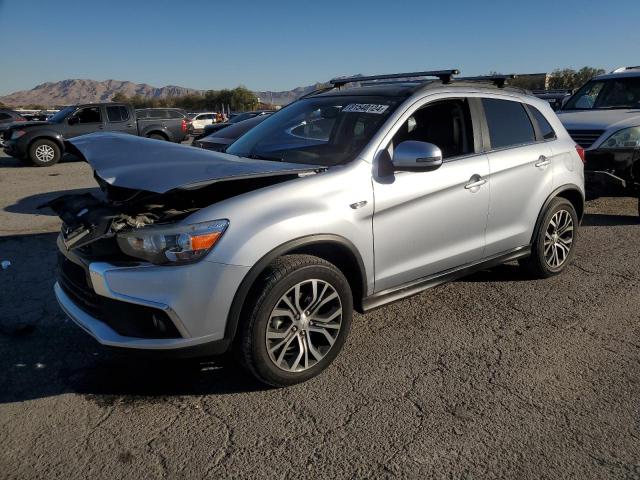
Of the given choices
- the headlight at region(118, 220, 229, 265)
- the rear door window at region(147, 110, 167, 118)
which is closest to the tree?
the rear door window at region(147, 110, 167, 118)

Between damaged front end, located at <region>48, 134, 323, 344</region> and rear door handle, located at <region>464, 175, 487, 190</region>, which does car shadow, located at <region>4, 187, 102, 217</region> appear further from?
rear door handle, located at <region>464, 175, 487, 190</region>

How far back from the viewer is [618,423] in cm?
272

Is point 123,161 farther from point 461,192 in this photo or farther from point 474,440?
point 474,440

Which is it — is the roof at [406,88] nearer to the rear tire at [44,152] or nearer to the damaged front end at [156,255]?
the damaged front end at [156,255]

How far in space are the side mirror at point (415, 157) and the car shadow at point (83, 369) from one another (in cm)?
161

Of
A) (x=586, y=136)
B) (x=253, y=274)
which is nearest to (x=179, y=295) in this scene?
(x=253, y=274)

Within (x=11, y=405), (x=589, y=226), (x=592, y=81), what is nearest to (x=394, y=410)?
(x=11, y=405)

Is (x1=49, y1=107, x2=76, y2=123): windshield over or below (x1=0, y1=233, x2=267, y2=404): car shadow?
over

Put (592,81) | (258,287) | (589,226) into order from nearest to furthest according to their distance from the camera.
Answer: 1. (258,287)
2. (589,226)
3. (592,81)

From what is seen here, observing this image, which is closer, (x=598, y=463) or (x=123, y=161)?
(x=598, y=463)

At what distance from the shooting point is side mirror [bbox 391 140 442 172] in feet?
10.6

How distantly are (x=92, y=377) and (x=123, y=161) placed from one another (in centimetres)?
135

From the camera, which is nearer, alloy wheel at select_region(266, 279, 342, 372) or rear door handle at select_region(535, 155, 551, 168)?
alloy wheel at select_region(266, 279, 342, 372)

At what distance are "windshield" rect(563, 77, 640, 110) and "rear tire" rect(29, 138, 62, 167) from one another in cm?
1269
